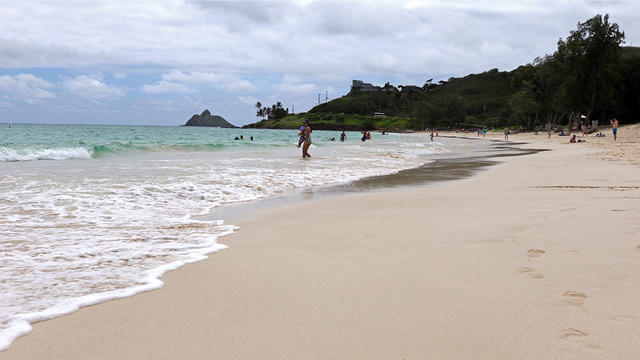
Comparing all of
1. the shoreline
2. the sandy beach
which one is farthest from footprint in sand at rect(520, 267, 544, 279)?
the shoreline

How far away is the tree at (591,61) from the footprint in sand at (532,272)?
64.0 m

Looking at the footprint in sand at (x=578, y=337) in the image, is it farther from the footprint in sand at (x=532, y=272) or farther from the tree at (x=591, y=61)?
the tree at (x=591, y=61)

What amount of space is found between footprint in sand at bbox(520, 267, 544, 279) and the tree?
210 feet

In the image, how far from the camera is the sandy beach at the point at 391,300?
2543mm

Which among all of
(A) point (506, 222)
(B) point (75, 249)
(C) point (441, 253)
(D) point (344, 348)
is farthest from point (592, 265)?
(B) point (75, 249)

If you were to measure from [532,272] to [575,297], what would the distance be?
0.58m

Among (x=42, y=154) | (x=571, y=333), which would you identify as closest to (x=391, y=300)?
(x=571, y=333)

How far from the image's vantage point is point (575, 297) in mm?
3139

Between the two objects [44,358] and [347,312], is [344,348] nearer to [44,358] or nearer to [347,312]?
[347,312]

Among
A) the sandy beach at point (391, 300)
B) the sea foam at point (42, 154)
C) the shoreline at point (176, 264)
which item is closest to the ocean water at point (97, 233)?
the shoreline at point (176, 264)

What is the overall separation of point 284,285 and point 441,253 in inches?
65.5

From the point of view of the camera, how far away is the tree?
57.4 meters

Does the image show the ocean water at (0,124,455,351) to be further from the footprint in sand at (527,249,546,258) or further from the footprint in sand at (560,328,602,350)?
the footprint in sand at (527,249,546,258)

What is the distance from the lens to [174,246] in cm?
516
